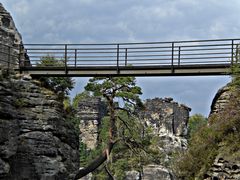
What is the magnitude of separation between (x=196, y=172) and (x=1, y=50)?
34.8 ft

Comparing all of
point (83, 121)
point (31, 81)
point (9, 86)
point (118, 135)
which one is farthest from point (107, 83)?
point (83, 121)

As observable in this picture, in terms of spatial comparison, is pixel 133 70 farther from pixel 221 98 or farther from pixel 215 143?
pixel 215 143

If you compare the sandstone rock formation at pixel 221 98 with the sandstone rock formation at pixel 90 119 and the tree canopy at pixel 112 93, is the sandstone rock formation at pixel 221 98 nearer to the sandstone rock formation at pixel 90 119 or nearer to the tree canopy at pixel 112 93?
the tree canopy at pixel 112 93

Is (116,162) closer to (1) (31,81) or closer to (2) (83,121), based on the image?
(2) (83,121)

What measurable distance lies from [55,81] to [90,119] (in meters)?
34.0

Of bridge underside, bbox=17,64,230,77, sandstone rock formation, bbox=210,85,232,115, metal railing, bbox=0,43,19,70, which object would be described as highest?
metal railing, bbox=0,43,19,70

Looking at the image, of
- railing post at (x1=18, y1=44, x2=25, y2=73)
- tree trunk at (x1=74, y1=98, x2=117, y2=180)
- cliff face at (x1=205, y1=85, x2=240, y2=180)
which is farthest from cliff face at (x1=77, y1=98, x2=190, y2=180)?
cliff face at (x1=205, y1=85, x2=240, y2=180)

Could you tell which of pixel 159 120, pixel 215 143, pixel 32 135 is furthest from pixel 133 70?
pixel 159 120

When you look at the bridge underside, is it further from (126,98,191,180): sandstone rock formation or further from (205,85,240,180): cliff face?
(126,98,191,180): sandstone rock formation

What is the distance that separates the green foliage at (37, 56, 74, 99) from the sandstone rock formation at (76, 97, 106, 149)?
1259 inches

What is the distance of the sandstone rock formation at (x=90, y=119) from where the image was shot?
62.9 metres

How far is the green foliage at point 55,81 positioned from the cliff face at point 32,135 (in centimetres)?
109

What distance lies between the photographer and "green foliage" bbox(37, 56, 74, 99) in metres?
27.0

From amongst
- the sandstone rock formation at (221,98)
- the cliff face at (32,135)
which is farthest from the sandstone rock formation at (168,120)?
the cliff face at (32,135)
